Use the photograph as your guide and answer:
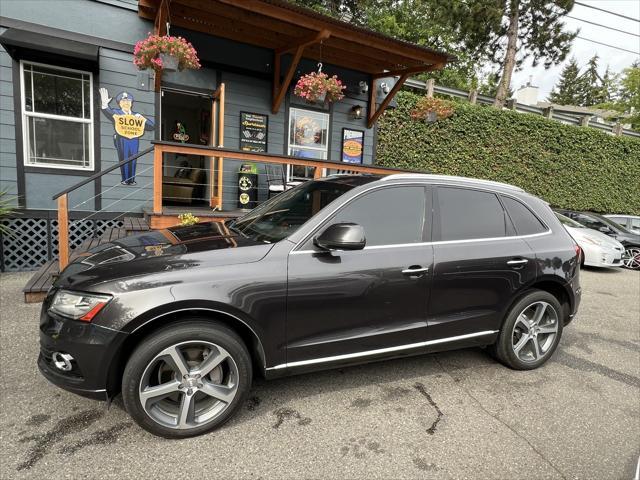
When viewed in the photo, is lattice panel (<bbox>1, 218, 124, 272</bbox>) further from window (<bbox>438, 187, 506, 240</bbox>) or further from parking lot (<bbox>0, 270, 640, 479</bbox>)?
window (<bbox>438, 187, 506, 240</bbox>)

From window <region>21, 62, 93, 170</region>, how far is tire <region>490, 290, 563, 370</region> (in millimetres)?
6979

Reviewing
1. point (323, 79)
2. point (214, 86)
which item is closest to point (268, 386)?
point (323, 79)

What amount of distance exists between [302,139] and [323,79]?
2012mm

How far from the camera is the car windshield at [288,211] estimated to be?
2.99m

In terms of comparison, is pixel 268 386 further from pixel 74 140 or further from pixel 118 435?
pixel 74 140

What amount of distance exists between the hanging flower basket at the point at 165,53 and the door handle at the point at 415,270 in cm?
526

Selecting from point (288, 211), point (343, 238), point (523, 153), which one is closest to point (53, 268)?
point (288, 211)

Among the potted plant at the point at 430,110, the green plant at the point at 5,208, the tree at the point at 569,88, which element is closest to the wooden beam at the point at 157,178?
the green plant at the point at 5,208

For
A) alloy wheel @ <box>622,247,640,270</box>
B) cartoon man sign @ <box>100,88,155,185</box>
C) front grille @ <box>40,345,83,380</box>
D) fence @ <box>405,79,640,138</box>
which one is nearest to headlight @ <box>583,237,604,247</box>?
alloy wheel @ <box>622,247,640,270</box>

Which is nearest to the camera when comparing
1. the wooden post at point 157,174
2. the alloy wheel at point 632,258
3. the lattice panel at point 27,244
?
the wooden post at point 157,174

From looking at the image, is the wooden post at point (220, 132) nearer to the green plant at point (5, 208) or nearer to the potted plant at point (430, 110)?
the green plant at point (5, 208)

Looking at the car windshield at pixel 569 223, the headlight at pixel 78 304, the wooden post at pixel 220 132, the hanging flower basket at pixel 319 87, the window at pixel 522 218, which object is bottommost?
the headlight at pixel 78 304

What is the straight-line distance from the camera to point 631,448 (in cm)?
272

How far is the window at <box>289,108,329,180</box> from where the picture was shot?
30.1 feet
